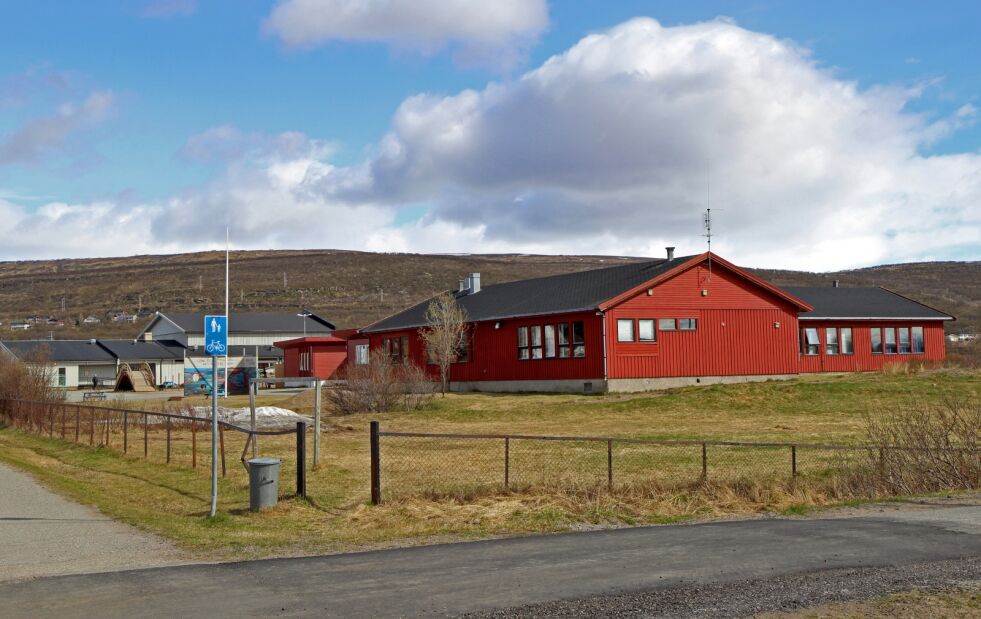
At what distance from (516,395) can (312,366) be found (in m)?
22.4

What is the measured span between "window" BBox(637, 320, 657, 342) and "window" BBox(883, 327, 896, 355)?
15.5m

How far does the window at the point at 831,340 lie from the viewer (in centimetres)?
4706

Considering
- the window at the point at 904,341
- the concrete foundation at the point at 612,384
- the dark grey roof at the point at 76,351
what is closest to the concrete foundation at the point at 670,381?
the concrete foundation at the point at 612,384

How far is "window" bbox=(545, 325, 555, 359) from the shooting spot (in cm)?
4077

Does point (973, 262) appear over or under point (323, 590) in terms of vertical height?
over

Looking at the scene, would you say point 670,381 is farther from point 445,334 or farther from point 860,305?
point 860,305

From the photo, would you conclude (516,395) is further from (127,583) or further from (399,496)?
(127,583)

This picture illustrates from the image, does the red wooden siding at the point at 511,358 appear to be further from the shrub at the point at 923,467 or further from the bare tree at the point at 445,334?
the shrub at the point at 923,467

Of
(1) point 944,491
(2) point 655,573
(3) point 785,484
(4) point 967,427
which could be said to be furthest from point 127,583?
(4) point 967,427

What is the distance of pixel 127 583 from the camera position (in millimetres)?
9070

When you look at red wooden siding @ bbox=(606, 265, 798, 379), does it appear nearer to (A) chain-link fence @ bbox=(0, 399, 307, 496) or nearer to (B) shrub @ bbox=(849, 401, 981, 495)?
(A) chain-link fence @ bbox=(0, 399, 307, 496)

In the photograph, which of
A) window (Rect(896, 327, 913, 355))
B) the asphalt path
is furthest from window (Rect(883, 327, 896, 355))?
the asphalt path

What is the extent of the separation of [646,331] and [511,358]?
253 inches

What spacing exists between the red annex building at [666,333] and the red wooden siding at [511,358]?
1.9 inches
